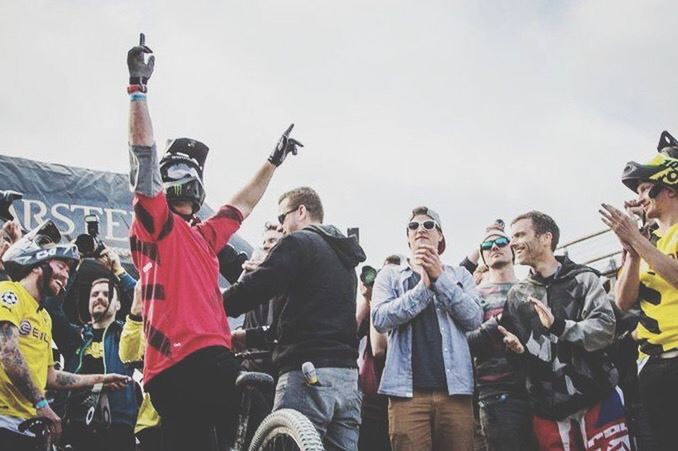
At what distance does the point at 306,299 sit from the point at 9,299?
7.52 ft

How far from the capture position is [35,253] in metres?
5.78

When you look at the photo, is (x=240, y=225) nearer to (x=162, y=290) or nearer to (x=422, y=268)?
(x=162, y=290)

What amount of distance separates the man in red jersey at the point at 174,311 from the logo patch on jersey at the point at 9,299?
6.94 ft

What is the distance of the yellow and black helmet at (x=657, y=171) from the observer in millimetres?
4652

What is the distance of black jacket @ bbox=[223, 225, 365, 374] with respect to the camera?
4492 millimetres

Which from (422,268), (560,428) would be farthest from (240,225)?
(560,428)

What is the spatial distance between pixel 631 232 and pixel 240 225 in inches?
92.3

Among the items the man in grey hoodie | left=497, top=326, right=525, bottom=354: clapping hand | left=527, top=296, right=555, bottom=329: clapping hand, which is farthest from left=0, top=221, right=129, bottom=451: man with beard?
left=527, top=296, right=555, bottom=329: clapping hand

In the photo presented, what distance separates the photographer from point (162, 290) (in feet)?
11.7

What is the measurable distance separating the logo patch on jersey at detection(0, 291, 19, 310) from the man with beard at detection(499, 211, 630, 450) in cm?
355

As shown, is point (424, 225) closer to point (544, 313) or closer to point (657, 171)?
point (544, 313)

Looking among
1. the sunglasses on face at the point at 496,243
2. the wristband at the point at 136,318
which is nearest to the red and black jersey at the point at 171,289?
the wristband at the point at 136,318

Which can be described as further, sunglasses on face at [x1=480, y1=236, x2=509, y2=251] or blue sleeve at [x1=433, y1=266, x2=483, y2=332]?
sunglasses on face at [x1=480, y1=236, x2=509, y2=251]

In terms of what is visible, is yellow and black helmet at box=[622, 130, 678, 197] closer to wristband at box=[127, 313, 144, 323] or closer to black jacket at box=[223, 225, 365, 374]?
black jacket at box=[223, 225, 365, 374]
